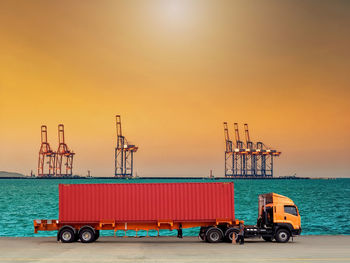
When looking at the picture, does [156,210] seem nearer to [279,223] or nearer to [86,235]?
[86,235]

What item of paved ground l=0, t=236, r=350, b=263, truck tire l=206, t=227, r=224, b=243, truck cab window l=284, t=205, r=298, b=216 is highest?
truck cab window l=284, t=205, r=298, b=216

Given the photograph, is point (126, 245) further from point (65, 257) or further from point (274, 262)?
point (274, 262)

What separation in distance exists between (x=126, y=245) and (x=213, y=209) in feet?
19.0

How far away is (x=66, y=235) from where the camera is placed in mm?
28719

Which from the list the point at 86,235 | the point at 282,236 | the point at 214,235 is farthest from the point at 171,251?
the point at 282,236

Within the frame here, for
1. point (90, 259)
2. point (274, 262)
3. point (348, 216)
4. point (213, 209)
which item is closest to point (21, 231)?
point (213, 209)

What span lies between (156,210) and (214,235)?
3.93m

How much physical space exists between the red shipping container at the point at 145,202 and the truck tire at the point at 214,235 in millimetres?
661

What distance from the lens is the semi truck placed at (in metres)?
28.8

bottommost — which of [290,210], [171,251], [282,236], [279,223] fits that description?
[171,251]

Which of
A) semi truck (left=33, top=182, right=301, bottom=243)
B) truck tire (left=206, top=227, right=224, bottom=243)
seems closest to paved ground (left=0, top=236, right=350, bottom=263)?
truck tire (left=206, top=227, right=224, bottom=243)

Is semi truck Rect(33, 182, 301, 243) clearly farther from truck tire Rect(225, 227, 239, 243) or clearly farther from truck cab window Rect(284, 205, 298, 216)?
truck tire Rect(225, 227, 239, 243)

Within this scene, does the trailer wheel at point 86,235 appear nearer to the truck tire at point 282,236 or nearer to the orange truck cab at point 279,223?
the orange truck cab at point 279,223

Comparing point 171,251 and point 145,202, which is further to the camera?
point 145,202
